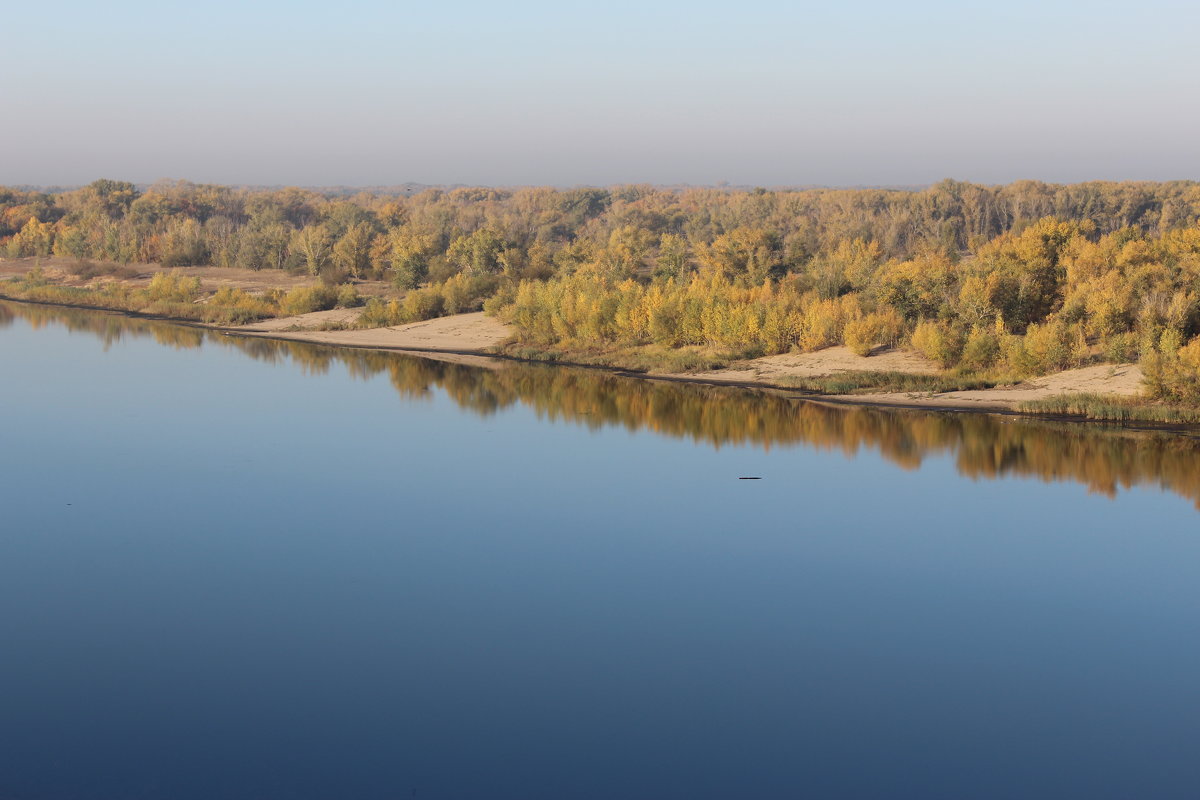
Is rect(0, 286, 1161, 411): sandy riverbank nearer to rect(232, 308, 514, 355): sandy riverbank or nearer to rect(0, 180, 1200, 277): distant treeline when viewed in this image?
rect(232, 308, 514, 355): sandy riverbank

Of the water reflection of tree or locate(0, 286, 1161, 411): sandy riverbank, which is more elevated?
locate(0, 286, 1161, 411): sandy riverbank

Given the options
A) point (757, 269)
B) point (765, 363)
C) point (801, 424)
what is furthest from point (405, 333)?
point (801, 424)

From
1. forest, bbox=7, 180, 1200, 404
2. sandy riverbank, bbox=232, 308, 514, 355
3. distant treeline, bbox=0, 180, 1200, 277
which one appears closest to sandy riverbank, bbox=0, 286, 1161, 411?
sandy riverbank, bbox=232, 308, 514, 355

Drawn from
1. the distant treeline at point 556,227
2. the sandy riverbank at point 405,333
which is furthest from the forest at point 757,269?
the sandy riverbank at point 405,333

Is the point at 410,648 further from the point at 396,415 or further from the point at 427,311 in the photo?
the point at 427,311

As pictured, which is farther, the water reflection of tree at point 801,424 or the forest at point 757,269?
the forest at point 757,269

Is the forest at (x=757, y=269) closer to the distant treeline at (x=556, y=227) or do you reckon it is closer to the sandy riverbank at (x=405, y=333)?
the distant treeline at (x=556, y=227)

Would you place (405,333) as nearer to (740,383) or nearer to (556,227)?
(740,383)
